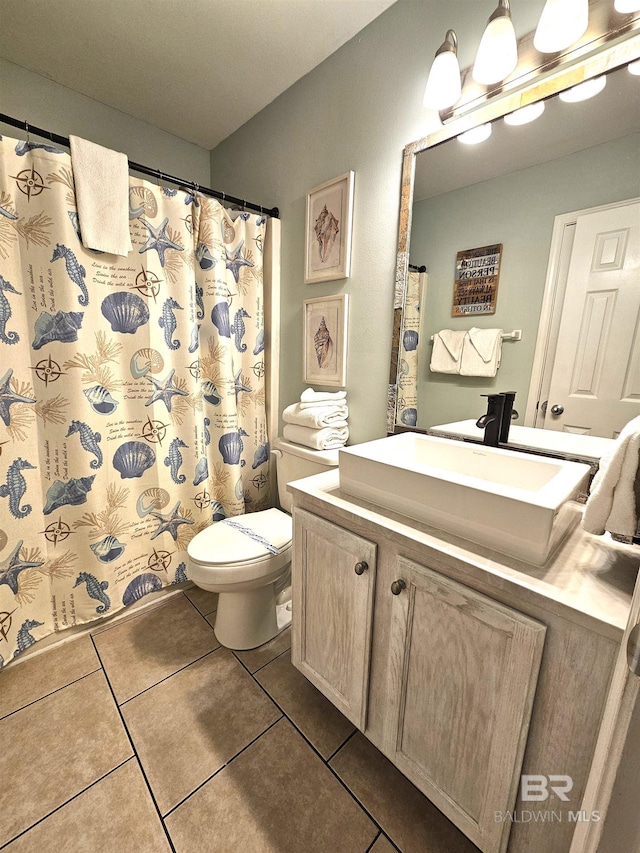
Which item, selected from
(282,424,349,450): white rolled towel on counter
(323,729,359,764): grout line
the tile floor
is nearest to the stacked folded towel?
(282,424,349,450): white rolled towel on counter

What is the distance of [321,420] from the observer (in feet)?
5.09

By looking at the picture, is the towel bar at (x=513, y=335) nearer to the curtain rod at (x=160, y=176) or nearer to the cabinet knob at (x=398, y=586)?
the cabinet knob at (x=398, y=586)

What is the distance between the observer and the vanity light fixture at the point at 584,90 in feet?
3.05

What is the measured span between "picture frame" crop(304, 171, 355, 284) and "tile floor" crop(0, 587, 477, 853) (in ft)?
5.49

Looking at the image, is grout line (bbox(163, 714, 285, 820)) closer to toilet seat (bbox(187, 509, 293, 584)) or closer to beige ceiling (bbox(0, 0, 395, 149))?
toilet seat (bbox(187, 509, 293, 584))

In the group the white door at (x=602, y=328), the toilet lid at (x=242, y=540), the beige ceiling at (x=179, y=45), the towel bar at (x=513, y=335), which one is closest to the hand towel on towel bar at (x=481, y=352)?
the towel bar at (x=513, y=335)

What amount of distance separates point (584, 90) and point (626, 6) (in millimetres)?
154

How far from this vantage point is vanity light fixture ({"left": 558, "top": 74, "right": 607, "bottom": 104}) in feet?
3.05

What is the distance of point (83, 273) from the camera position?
4.51ft

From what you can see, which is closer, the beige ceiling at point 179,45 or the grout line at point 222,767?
the grout line at point 222,767

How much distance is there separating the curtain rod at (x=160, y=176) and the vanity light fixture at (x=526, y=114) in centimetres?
113

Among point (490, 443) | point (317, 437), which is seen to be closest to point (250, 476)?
point (317, 437)

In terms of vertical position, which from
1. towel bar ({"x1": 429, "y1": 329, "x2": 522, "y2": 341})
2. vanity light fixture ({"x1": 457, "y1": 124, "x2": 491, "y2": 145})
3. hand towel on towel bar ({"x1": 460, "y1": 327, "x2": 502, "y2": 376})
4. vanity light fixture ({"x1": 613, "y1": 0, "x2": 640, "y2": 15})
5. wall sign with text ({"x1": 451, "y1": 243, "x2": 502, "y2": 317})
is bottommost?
hand towel on towel bar ({"x1": 460, "y1": 327, "x2": 502, "y2": 376})

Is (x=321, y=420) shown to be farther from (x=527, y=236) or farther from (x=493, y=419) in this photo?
(x=527, y=236)
